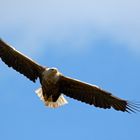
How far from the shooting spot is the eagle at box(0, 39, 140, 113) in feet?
317

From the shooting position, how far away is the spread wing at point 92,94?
96.8m

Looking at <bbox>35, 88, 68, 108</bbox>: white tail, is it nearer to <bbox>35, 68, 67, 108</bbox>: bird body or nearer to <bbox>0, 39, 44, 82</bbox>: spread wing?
<bbox>35, 68, 67, 108</bbox>: bird body

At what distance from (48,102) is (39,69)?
86 cm

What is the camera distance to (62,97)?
318ft

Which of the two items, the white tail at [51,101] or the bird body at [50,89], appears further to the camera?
the white tail at [51,101]

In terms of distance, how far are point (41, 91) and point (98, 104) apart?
144 centimetres

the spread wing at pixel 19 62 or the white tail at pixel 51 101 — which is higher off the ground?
the spread wing at pixel 19 62

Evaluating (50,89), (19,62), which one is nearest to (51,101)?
(50,89)

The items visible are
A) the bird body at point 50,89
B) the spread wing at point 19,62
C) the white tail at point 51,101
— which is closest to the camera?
the bird body at point 50,89

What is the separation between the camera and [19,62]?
9725 centimetres

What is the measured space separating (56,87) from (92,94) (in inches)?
37.6

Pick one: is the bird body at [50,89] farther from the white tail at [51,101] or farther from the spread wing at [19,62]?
the spread wing at [19,62]

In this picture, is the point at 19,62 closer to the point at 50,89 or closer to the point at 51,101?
the point at 50,89

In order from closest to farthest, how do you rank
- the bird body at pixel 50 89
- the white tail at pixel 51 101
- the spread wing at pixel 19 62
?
the bird body at pixel 50 89, the white tail at pixel 51 101, the spread wing at pixel 19 62
